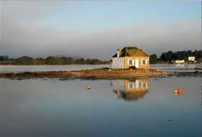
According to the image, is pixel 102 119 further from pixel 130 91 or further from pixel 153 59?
pixel 153 59

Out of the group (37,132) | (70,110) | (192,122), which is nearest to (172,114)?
(192,122)

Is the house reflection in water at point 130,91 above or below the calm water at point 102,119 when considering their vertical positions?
above

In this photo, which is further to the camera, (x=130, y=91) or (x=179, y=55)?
(x=179, y=55)

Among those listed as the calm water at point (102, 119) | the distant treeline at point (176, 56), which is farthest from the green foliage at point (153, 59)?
the calm water at point (102, 119)

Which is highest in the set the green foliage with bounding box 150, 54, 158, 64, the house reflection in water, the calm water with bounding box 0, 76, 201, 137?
the green foliage with bounding box 150, 54, 158, 64

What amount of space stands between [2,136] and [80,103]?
819 centimetres

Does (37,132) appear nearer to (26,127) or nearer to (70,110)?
(26,127)

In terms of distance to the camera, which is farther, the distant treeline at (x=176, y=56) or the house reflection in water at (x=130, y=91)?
the distant treeline at (x=176, y=56)

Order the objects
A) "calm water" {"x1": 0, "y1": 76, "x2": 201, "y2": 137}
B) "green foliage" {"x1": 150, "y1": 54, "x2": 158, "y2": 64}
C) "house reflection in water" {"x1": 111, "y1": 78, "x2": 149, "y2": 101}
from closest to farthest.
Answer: "calm water" {"x1": 0, "y1": 76, "x2": 201, "y2": 137} → "house reflection in water" {"x1": 111, "y1": 78, "x2": 149, "y2": 101} → "green foliage" {"x1": 150, "y1": 54, "x2": 158, "y2": 64}

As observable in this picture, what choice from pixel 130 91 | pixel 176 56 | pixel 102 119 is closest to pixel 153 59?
pixel 176 56

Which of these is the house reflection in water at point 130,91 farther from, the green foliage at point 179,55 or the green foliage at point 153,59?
the green foliage at point 179,55

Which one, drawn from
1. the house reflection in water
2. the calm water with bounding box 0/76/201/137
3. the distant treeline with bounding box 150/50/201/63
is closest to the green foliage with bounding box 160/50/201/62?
the distant treeline with bounding box 150/50/201/63

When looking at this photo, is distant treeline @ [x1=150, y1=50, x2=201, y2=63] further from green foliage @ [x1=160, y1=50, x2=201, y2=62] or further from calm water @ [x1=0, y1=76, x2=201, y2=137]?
calm water @ [x1=0, y1=76, x2=201, y2=137]

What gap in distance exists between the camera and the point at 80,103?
1788cm
